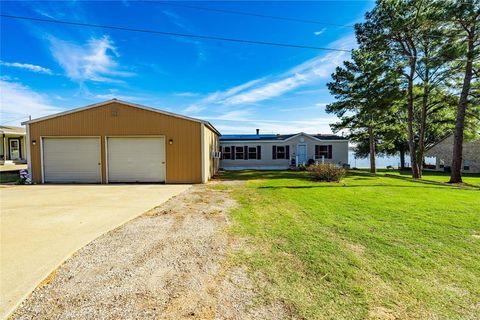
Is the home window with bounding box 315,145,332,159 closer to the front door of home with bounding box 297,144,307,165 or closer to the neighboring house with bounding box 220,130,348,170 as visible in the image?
the neighboring house with bounding box 220,130,348,170

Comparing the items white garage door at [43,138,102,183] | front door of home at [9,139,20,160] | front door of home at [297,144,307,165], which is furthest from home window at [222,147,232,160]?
front door of home at [9,139,20,160]

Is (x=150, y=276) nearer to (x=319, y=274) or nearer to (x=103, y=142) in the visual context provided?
(x=319, y=274)

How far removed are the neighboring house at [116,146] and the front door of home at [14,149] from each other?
1350cm

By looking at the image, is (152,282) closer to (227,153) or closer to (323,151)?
(227,153)

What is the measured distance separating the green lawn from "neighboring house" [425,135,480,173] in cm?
2357

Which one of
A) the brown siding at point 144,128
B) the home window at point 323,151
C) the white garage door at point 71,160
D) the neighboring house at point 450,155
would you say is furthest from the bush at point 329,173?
the neighboring house at point 450,155

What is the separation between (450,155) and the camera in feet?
79.9

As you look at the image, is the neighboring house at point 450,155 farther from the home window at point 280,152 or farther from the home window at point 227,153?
the home window at point 227,153

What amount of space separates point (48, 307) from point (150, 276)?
92 centimetres

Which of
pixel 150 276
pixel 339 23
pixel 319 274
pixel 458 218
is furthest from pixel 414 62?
pixel 150 276

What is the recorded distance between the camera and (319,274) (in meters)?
2.76

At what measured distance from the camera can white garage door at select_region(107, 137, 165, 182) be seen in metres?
11.4

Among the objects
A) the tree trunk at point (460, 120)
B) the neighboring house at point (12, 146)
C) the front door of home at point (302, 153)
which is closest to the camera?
the tree trunk at point (460, 120)

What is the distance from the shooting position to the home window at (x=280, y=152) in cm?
2068
